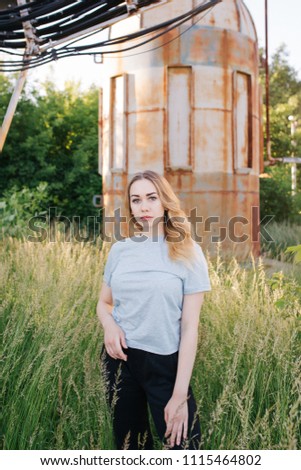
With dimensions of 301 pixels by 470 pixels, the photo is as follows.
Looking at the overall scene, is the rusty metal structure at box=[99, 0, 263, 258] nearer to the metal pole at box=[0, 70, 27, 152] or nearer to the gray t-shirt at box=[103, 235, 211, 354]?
the metal pole at box=[0, 70, 27, 152]

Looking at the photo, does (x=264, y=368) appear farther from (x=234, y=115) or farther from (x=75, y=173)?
(x=75, y=173)

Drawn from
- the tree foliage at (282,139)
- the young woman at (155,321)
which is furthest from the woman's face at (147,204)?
the tree foliage at (282,139)

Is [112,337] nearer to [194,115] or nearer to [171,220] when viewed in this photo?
[171,220]

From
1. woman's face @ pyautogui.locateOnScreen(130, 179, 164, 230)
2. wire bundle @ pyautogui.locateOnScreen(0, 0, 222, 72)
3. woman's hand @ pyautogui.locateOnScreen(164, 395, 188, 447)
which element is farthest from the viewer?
wire bundle @ pyautogui.locateOnScreen(0, 0, 222, 72)

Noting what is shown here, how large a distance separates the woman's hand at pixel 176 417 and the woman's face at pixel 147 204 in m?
0.81

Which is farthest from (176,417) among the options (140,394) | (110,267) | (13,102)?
(13,102)

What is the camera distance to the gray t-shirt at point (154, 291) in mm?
2393

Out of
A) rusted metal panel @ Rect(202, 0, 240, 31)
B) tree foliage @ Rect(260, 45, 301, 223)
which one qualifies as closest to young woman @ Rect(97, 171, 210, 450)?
rusted metal panel @ Rect(202, 0, 240, 31)

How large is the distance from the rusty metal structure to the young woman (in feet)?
18.4

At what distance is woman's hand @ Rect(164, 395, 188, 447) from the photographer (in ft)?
7.52

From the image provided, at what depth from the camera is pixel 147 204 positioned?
2506 millimetres

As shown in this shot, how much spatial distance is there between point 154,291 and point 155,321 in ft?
0.46

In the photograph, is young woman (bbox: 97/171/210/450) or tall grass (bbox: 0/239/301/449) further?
tall grass (bbox: 0/239/301/449)

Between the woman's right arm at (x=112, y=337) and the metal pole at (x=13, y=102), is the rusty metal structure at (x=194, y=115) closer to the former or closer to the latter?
the metal pole at (x=13, y=102)
